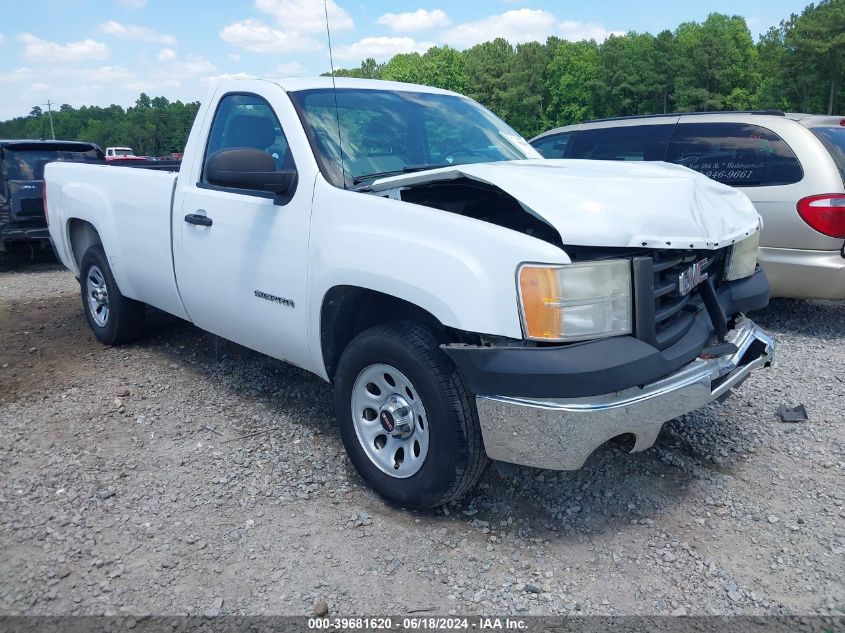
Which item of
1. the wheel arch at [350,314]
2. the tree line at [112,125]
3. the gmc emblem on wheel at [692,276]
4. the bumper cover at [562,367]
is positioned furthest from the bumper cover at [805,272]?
the tree line at [112,125]

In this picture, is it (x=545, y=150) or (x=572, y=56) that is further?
(x=572, y=56)

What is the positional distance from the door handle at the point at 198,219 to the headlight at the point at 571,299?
224 centimetres

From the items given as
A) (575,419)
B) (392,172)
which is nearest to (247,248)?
(392,172)

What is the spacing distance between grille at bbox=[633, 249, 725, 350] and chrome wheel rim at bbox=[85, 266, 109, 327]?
4.45 m

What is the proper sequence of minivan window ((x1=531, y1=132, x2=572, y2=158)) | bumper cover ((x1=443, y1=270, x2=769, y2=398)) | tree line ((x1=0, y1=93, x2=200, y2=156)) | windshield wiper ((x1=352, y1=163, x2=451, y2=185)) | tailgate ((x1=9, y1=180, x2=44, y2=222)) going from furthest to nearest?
tree line ((x1=0, y1=93, x2=200, y2=156)) → tailgate ((x1=9, y1=180, x2=44, y2=222)) → minivan window ((x1=531, y1=132, x2=572, y2=158)) → windshield wiper ((x1=352, y1=163, x2=451, y2=185)) → bumper cover ((x1=443, y1=270, x2=769, y2=398))

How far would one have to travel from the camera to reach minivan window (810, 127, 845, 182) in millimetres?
5645

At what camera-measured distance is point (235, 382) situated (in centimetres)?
492

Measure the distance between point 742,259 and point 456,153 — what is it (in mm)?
1671

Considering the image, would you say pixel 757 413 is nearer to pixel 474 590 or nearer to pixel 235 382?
pixel 474 590

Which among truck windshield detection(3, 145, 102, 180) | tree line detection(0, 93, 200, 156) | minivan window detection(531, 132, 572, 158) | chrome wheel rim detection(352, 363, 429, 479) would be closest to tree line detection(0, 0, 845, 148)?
tree line detection(0, 93, 200, 156)

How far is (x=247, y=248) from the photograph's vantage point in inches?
150

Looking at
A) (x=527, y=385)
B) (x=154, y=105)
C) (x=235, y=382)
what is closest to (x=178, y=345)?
(x=235, y=382)

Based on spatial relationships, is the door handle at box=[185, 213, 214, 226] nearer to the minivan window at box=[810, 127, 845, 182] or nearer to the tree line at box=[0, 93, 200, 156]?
the minivan window at box=[810, 127, 845, 182]

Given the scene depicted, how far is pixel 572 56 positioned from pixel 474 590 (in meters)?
75.0
